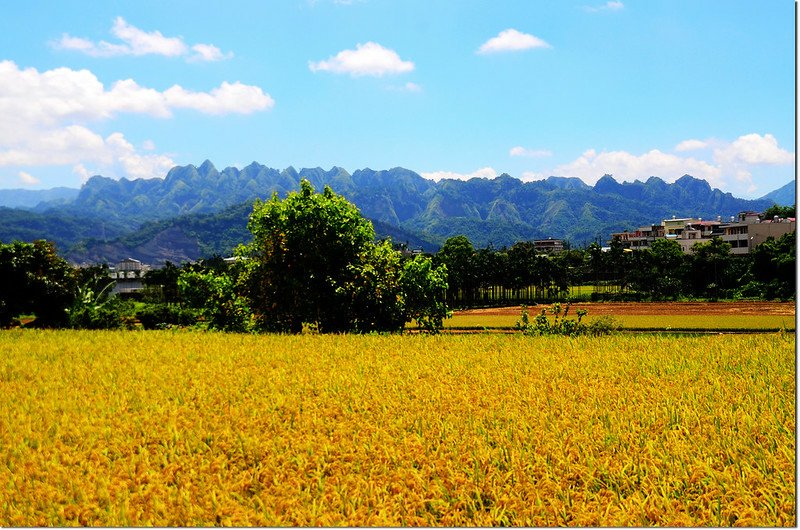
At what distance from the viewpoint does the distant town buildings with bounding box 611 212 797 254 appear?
106250mm

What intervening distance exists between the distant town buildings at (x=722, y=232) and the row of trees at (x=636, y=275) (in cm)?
704

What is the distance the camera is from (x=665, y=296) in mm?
88750

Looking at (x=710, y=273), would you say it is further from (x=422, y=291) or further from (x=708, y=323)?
(x=422, y=291)

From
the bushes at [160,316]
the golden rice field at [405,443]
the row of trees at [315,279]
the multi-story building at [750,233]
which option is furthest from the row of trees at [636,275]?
the golden rice field at [405,443]

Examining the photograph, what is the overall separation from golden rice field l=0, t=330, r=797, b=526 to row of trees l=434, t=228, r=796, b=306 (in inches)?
2709

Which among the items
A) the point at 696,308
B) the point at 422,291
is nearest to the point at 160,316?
the point at 422,291

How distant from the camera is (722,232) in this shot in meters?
143

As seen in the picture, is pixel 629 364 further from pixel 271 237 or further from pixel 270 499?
pixel 271 237

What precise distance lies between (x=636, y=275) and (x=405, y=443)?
329 ft

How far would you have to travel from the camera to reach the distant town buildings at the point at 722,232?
349ft

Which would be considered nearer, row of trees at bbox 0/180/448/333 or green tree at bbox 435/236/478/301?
row of trees at bbox 0/180/448/333

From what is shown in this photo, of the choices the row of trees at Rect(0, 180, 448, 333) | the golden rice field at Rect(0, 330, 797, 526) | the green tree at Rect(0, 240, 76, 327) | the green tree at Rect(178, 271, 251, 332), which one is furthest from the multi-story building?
the golden rice field at Rect(0, 330, 797, 526)

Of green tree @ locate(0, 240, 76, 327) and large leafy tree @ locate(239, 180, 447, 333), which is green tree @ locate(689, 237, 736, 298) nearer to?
large leafy tree @ locate(239, 180, 447, 333)

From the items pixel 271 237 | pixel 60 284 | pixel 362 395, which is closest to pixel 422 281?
pixel 271 237
